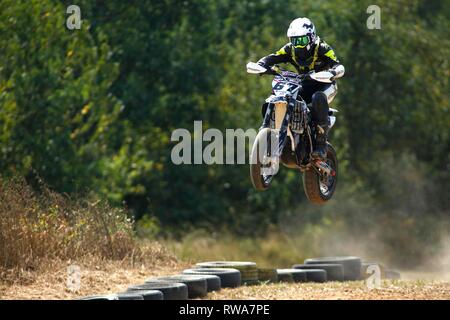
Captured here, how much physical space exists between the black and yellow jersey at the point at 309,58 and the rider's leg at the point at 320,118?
0.39 meters

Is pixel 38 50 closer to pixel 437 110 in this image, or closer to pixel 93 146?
pixel 93 146

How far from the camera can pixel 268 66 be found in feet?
44.3

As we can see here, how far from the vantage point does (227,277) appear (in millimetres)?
14234

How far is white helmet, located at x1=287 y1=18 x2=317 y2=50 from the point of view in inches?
520

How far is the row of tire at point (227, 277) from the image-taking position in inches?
496

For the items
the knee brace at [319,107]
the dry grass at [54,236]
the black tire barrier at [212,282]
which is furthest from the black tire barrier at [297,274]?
the knee brace at [319,107]

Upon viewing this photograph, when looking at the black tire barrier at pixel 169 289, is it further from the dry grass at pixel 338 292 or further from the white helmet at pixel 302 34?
the white helmet at pixel 302 34

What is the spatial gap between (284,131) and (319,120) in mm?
872

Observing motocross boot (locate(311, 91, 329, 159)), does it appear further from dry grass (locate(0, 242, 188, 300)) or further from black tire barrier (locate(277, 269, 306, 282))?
dry grass (locate(0, 242, 188, 300))

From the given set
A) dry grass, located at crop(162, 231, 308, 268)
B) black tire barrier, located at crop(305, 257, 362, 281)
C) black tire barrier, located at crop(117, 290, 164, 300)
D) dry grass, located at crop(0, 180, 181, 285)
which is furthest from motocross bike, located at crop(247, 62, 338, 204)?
dry grass, located at crop(162, 231, 308, 268)

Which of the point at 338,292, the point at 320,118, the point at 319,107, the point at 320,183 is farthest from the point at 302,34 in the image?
the point at 338,292

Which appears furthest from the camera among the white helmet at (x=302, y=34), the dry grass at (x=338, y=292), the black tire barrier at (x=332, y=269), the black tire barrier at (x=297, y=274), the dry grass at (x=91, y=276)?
the black tire barrier at (x=332, y=269)

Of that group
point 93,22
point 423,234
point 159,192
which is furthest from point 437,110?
point 93,22

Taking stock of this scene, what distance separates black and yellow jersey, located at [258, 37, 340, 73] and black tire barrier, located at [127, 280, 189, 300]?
126 inches
